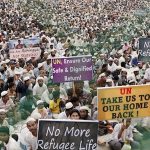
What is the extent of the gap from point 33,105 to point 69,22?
17.2 meters

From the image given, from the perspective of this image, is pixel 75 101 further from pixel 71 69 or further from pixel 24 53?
pixel 24 53

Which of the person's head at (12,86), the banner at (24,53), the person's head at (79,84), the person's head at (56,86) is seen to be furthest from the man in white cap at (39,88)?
the banner at (24,53)

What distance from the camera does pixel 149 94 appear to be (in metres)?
7.82

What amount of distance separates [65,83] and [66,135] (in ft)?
17.0

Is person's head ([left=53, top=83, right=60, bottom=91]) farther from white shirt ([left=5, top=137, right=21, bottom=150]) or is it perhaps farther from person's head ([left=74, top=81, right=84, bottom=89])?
white shirt ([left=5, top=137, right=21, bottom=150])

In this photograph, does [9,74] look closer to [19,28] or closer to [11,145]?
[11,145]

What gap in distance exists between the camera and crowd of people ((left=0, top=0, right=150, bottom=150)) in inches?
329

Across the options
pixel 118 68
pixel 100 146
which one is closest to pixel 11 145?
pixel 100 146

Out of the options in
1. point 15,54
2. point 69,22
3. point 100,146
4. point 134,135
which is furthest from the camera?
point 69,22

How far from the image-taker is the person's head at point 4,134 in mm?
7761

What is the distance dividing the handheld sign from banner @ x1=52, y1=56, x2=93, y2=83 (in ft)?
13.7

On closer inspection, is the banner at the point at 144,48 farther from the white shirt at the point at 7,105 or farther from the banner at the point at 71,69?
the white shirt at the point at 7,105

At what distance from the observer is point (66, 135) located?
249 inches

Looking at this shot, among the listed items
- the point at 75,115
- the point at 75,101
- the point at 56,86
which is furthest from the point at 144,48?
the point at 75,115
